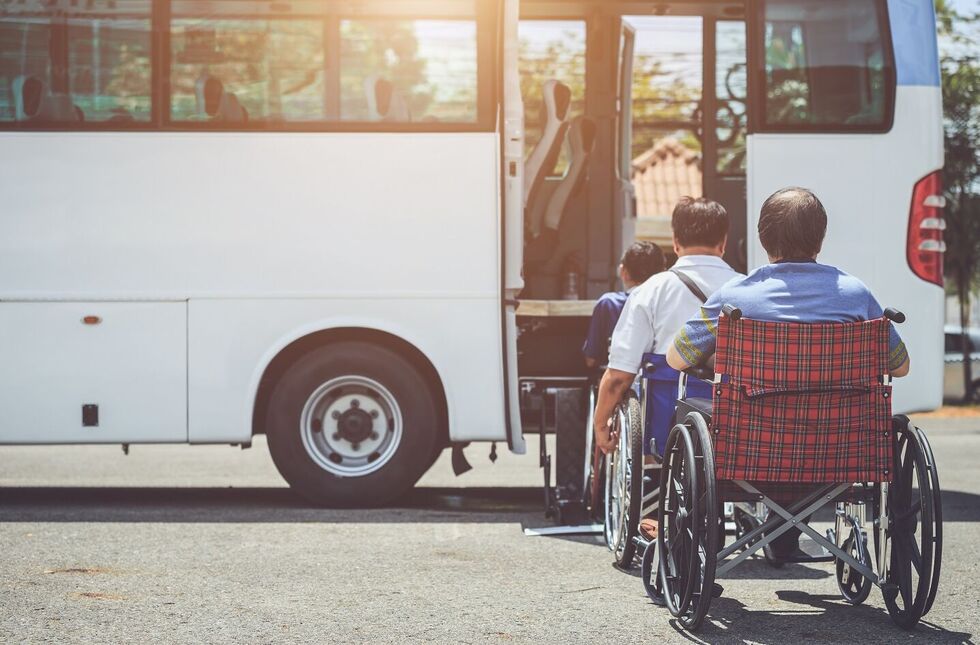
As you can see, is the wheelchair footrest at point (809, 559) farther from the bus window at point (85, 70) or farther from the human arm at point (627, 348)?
the bus window at point (85, 70)

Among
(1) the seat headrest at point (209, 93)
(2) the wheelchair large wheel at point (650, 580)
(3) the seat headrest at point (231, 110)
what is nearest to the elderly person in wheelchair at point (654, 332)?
(2) the wheelchair large wheel at point (650, 580)

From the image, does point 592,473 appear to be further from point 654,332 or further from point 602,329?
point 654,332

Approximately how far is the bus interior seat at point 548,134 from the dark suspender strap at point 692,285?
344cm

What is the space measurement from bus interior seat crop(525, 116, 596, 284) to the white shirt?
3644 mm

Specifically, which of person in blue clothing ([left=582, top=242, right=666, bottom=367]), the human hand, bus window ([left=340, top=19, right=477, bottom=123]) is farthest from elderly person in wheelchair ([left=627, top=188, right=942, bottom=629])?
bus window ([left=340, top=19, right=477, bottom=123])

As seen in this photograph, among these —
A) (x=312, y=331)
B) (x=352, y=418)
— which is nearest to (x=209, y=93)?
(x=312, y=331)

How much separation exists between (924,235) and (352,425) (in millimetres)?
3584

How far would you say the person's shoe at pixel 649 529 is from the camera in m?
6.34

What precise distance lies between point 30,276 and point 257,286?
1.35m

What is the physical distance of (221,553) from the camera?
24.6ft

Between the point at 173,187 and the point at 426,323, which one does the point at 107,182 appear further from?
the point at 426,323

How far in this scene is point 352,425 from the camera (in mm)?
9195

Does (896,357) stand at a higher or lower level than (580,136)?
lower

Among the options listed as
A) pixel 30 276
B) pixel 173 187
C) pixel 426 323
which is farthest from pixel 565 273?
pixel 30 276
